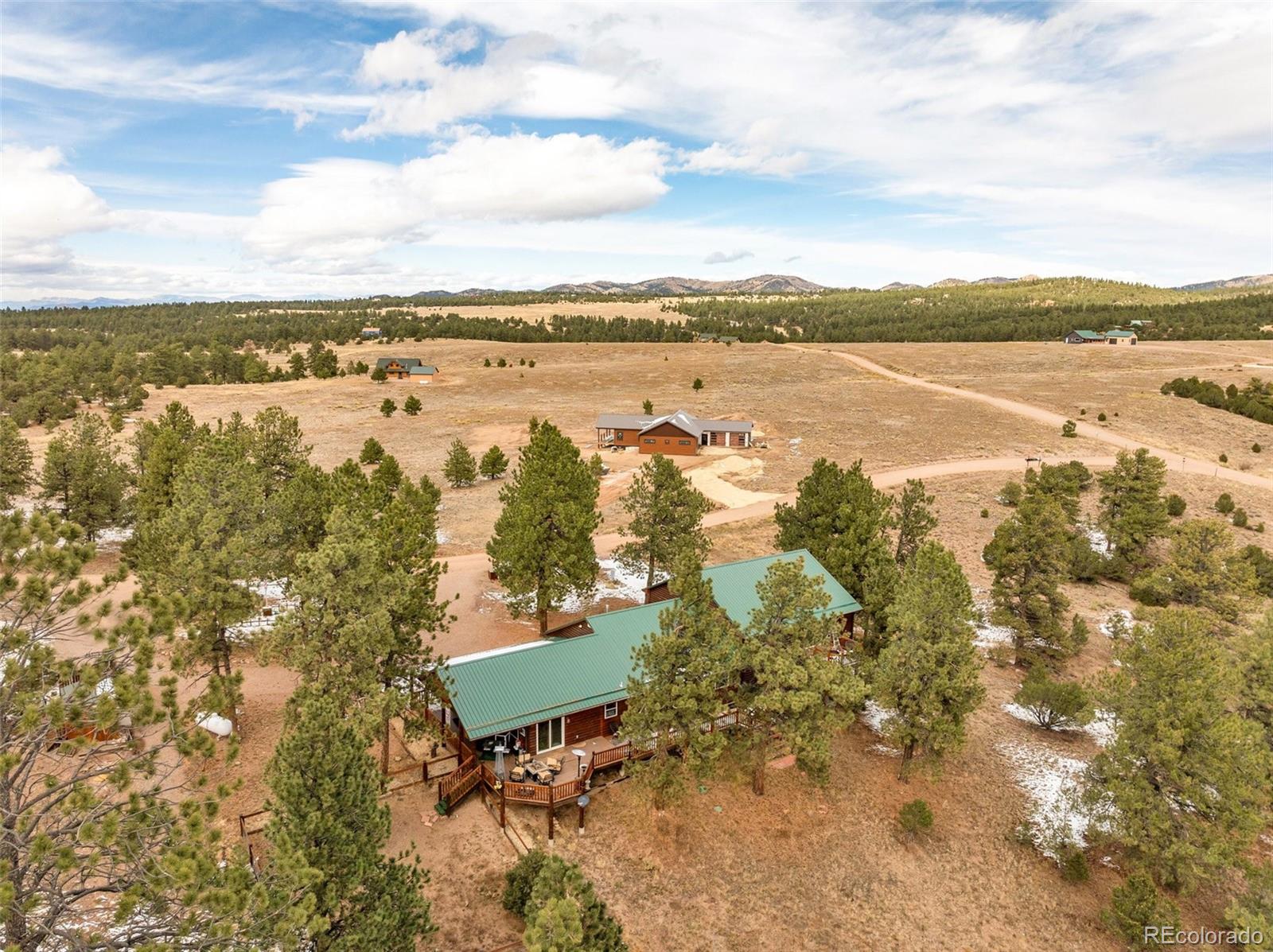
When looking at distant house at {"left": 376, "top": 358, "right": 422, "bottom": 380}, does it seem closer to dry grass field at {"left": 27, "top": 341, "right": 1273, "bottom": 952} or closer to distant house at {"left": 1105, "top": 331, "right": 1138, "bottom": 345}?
dry grass field at {"left": 27, "top": 341, "right": 1273, "bottom": 952}

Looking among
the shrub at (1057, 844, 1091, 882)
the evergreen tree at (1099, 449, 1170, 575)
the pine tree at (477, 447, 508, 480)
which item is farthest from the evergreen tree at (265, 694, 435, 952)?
the evergreen tree at (1099, 449, 1170, 575)

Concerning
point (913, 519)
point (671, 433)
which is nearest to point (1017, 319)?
point (671, 433)

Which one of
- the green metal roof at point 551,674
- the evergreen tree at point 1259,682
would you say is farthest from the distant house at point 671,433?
the evergreen tree at point 1259,682

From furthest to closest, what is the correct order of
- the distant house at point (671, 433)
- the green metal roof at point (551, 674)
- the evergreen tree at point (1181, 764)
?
the distant house at point (671, 433) → the green metal roof at point (551, 674) → the evergreen tree at point (1181, 764)

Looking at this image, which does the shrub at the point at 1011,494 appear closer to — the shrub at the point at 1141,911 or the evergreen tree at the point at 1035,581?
the evergreen tree at the point at 1035,581

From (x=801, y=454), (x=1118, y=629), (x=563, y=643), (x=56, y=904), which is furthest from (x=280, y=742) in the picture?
(x=801, y=454)

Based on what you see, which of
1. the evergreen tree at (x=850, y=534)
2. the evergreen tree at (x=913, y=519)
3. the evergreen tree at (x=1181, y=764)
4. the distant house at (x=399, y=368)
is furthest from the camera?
the distant house at (x=399, y=368)

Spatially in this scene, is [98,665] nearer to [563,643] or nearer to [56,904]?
[56,904]
